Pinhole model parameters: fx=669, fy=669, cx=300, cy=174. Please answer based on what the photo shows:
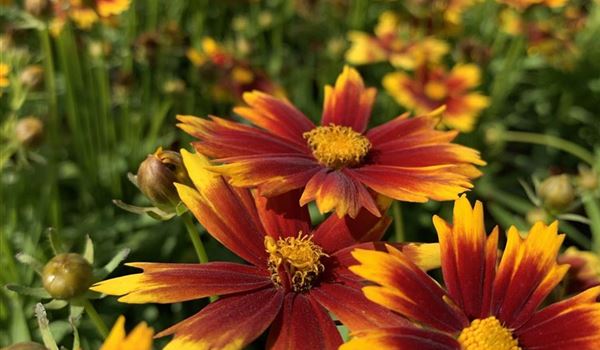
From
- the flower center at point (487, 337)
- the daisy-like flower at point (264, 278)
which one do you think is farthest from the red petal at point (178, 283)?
the flower center at point (487, 337)

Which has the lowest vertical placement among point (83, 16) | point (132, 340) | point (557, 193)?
point (557, 193)

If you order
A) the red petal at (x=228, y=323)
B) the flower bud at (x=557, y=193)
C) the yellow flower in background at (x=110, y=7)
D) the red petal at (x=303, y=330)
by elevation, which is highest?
the yellow flower in background at (x=110, y=7)

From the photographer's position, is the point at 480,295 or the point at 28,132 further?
the point at 28,132

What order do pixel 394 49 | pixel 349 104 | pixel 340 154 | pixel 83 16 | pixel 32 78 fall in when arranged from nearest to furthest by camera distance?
pixel 340 154
pixel 349 104
pixel 32 78
pixel 83 16
pixel 394 49

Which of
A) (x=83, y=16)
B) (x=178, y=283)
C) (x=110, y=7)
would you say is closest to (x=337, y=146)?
(x=178, y=283)

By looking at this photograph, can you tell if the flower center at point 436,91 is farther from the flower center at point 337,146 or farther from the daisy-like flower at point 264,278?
the daisy-like flower at point 264,278

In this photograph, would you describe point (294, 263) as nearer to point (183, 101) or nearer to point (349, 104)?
point (349, 104)

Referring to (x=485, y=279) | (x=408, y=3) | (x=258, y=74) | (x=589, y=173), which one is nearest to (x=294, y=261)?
(x=485, y=279)
